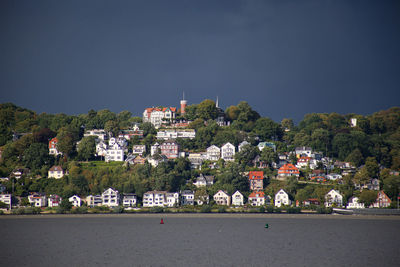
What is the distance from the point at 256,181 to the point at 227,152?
1010cm

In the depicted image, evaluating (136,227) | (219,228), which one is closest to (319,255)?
(219,228)

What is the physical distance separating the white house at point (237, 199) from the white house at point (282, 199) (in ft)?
13.0

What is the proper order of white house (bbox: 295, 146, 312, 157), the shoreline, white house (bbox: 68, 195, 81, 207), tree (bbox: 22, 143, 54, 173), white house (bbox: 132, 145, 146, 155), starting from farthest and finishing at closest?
white house (bbox: 132, 145, 146, 155)
white house (bbox: 295, 146, 312, 157)
tree (bbox: 22, 143, 54, 173)
white house (bbox: 68, 195, 81, 207)
the shoreline

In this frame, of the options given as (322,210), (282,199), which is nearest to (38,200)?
(282,199)

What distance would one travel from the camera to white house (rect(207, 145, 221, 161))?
75250mm

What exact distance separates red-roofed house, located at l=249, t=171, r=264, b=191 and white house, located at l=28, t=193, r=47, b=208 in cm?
2400

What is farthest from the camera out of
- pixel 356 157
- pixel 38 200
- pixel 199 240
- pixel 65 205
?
pixel 356 157

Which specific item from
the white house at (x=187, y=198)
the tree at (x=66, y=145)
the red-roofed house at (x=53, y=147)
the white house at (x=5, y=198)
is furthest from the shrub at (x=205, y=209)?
the red-roofed house at (x=53, y=147)

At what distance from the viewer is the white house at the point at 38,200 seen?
62812 mm

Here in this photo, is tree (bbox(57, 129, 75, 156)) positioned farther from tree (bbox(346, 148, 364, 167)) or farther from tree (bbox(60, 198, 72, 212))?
tree (bbox(346, 148, 364, 167))

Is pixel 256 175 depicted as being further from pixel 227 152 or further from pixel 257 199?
pixel 227 152

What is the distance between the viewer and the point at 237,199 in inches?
2498

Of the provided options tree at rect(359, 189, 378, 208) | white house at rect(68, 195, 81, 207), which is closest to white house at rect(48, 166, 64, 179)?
white house at rect(68, 195, 81, 207)

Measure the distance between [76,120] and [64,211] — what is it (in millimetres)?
27345
